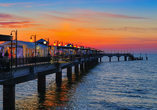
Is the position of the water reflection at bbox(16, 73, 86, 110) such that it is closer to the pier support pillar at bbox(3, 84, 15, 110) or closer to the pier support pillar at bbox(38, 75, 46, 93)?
the pier support pillar at bbox(38, 75, 46, 93)

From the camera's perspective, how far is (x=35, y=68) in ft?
76.7

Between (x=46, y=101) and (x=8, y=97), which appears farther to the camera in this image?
(x=46, y=101)

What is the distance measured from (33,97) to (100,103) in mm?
8295

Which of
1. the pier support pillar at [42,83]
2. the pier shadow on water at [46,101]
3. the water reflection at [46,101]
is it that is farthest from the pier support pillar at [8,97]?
the pier support pillar at [42,83]

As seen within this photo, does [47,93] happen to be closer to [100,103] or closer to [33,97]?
[33,97]

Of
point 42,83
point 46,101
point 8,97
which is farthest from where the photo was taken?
point 42,83

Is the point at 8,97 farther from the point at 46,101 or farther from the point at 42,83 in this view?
the point at 42,83

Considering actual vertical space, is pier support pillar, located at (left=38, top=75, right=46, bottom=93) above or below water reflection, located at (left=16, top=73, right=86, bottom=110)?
above

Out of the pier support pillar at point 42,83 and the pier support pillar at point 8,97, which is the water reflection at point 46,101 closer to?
the pier support pillar at point 42,83

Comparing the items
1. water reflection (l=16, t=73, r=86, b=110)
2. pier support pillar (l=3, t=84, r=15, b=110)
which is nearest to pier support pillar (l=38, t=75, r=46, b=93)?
water reflection (l=16, t=73, r=86, b=110)

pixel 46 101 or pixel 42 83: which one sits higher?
pixel 42 83

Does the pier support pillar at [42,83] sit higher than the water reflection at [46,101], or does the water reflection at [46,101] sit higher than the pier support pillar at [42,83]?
the pier support pillar at [42,83]

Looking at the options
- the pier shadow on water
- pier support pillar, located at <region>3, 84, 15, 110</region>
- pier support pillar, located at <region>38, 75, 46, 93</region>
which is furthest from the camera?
pier support pillar, located at <region>38, 75, 46, 93</region>

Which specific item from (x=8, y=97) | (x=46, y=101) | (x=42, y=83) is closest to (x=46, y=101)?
(x=46, y=101)
